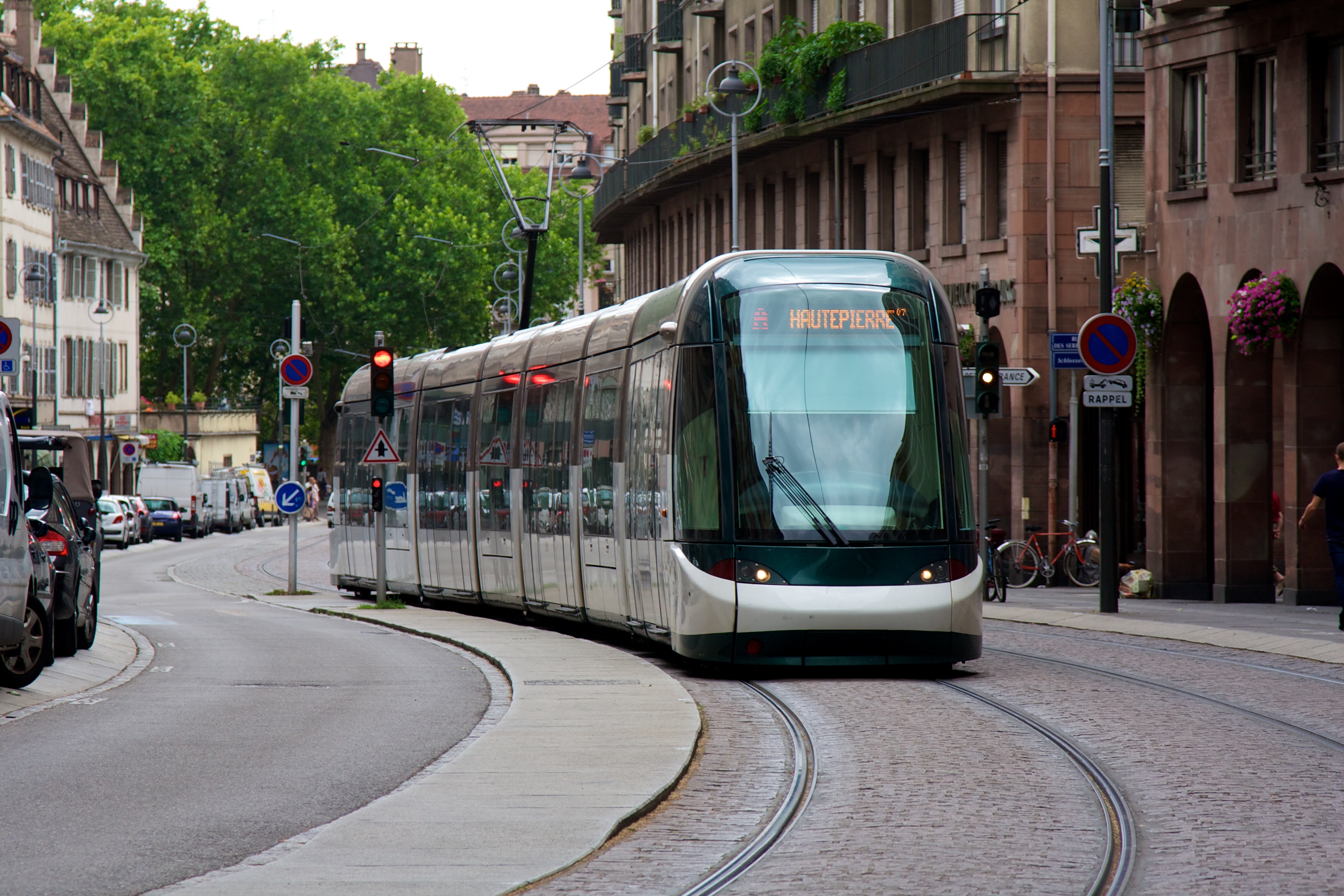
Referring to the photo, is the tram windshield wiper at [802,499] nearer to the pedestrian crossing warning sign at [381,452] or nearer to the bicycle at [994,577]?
the bicycle at [994,577]

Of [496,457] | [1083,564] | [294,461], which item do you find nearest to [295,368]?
[294,461]

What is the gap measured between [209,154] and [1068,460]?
60.2m

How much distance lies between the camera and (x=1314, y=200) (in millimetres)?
26453

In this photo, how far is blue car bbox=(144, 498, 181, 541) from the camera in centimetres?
7219

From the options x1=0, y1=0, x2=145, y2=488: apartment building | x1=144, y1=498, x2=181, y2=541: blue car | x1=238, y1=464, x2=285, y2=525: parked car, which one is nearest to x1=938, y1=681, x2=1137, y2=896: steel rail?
x1=0, y1=0, x2=145, y2=488: apartment building

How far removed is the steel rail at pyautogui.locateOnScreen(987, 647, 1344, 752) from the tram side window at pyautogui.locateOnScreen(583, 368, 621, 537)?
3604 mm

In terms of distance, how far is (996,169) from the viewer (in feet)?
128

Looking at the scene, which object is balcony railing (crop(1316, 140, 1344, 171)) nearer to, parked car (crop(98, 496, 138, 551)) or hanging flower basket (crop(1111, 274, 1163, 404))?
hanging flower basket (crop(1111, 274, 1163, 404))

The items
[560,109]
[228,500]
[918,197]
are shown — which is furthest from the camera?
[560,109]

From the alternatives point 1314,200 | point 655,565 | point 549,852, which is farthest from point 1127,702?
point 1314,200

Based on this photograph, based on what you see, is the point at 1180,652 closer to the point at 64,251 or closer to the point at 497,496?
the point at 497,496

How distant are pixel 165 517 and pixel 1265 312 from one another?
51.7m

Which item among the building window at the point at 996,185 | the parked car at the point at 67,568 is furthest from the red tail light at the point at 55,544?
the building window at the point at 996,185

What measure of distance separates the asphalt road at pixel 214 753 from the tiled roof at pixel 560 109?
15395 cm
